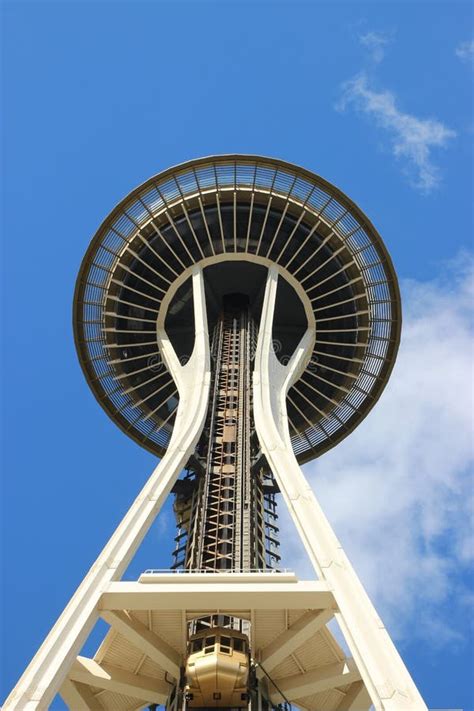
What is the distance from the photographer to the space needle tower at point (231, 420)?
15.2m

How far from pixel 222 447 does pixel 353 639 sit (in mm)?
11693

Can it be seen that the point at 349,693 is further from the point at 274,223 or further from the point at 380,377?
the point at 274,223

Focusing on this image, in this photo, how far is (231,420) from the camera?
86.5 feet

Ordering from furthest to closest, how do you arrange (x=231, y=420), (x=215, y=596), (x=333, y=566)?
(x=231, y=420)
(x=333, y=566)
(x=215, y=596)

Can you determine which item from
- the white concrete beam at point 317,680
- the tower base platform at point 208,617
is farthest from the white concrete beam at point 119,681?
the white concrete beam at point 317,680

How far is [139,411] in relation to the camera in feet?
116

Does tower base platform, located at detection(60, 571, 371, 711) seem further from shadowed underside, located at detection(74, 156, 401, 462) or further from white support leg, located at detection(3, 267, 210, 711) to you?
shadowed underside, located at detection(74, 156, 401, 462)

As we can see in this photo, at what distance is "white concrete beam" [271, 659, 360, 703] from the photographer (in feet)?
53.0

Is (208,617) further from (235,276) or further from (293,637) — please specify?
(235,276)

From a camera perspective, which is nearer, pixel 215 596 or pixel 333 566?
pixel 215 596

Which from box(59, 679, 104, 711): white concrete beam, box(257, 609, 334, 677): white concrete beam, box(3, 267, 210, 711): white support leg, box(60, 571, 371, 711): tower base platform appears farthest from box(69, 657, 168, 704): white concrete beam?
box(257, 609, 334, 677): white concrete beam

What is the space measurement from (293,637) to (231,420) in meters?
11.1

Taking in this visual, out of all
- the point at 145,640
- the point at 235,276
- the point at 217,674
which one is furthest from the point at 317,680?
the point at 235,276

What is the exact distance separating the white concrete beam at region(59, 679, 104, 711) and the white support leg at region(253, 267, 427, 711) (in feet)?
21.7
